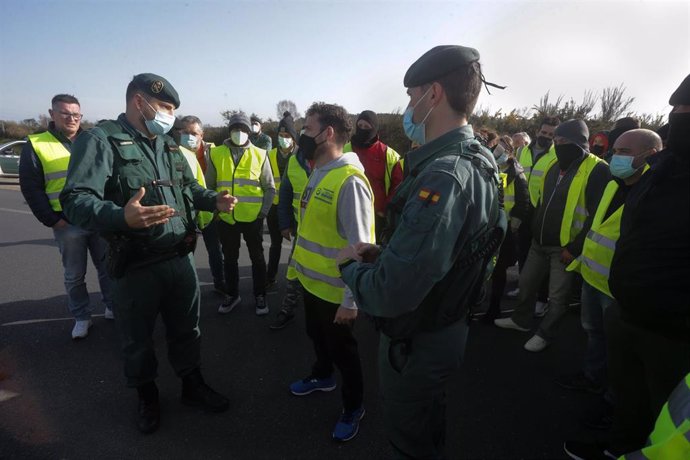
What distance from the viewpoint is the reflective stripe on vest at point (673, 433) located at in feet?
2.66

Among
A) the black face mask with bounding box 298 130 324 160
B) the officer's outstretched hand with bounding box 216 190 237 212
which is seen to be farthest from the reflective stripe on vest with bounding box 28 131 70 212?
the black face mask with bounding box 298 130 324 160

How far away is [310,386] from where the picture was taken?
8.86ft

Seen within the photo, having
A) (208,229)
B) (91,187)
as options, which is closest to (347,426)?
(91,187)

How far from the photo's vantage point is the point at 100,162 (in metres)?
1.99

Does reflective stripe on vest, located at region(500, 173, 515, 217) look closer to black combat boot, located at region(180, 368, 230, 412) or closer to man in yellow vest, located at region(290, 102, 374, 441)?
man in yellow vest, located at region(290, 102, 374, 441)

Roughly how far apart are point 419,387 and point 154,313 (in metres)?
1.78

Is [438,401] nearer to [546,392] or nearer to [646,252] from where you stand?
[646,252]

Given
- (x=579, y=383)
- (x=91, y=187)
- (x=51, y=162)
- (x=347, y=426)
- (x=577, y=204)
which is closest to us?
(x=91, y=187)

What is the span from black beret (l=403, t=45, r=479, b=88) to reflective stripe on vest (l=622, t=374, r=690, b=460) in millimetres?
1148

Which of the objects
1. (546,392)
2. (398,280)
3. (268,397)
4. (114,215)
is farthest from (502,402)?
(114,215)

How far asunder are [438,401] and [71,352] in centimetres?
330

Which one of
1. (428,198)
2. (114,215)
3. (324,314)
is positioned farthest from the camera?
(324,314)

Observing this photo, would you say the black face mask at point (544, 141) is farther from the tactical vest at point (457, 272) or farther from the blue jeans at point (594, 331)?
the tactical vest at point (457, 272)

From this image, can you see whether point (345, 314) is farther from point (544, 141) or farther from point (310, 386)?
point (544, 141)
